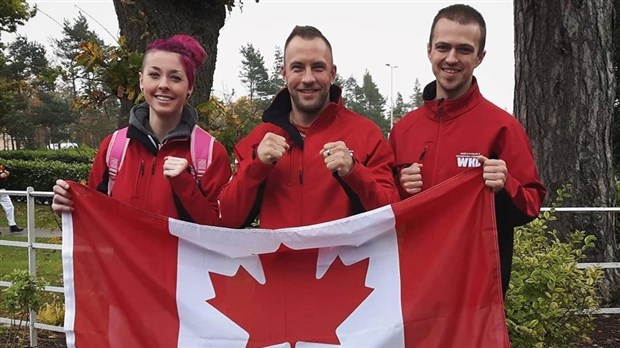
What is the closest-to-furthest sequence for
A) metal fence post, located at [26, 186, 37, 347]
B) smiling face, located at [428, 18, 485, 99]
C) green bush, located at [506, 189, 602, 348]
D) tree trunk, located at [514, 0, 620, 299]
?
1. smiling face, located at [428, 18, 485, 99]
2. green bush, located at [506, 189, 602, 348]
3. metal fence post, located at [26, 186, 37, 347]
4. tree trunk, located at [514, 0, 620, 299]

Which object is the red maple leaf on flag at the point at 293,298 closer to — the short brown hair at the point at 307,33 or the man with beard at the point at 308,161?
the man with beard at the point at 308,161

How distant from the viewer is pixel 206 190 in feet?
10.5

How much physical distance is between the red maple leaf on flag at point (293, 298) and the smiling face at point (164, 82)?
0.88 meters

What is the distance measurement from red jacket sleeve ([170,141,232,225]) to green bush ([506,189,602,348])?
2.25 metres

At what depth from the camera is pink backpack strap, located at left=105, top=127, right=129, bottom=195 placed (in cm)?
330

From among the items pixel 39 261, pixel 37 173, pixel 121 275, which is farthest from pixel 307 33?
pixel 37 173

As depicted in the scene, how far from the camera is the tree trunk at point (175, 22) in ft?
18.8

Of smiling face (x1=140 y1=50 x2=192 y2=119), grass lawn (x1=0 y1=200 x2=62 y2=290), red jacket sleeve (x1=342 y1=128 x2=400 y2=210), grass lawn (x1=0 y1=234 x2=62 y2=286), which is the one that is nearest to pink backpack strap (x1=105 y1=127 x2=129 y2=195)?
smiling face (x1=140 y1=50 x2=192 y2=119)

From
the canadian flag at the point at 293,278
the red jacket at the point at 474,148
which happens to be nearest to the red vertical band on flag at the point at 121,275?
the canadian flag at the point at 293,278

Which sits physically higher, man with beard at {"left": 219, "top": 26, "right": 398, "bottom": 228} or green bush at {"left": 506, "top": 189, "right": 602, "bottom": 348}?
man with beard at {"left": 219, "top": 26, "right": 398, "bottom": 228}

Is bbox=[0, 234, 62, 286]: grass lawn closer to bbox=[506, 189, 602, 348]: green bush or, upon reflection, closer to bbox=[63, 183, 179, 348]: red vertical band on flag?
bbox=[63, 183, 179, 348]: red vertical band on flag

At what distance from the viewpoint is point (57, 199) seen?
329 cm

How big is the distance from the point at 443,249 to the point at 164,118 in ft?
4.99

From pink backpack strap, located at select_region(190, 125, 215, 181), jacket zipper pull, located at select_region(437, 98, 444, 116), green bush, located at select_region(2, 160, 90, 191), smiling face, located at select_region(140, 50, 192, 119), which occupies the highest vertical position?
green bush, located at select_region(2, 160, 90, 191)
